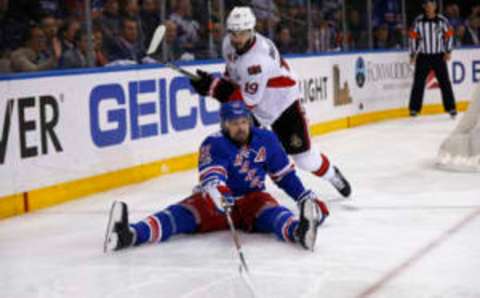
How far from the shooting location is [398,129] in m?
10.0

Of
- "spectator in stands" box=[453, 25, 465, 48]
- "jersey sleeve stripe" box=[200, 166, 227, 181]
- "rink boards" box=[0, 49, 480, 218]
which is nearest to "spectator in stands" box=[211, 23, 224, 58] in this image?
"rink boards" box=[0, 49, 480, 218]

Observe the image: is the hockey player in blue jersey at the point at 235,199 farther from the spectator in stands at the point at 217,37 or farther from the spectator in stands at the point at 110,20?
the spectator in stands at the point at 217,37

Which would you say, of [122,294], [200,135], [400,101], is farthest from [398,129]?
[122,294]

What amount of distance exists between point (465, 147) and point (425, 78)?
189 inches

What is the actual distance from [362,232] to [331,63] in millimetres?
5772

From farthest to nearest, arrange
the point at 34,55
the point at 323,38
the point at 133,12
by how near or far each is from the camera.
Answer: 1. the point at 323,38
2. the point at 133,12
3. the point at 34,55

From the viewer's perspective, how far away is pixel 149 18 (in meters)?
7.33

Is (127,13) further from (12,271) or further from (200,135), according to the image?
(12,271)

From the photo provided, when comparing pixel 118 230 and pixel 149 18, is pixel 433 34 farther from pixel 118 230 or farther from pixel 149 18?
pixel 118 230

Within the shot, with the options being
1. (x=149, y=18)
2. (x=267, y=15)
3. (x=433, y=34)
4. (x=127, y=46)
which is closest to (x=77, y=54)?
(x=127, y=46)

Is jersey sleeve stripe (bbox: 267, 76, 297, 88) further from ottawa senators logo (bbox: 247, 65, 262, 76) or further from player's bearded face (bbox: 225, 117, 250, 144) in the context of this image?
player's bearded face (bbox: 225, 117, 250, 144)

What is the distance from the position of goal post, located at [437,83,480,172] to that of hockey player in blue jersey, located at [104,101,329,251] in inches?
83.0

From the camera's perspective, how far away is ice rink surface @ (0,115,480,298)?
3.55 meters

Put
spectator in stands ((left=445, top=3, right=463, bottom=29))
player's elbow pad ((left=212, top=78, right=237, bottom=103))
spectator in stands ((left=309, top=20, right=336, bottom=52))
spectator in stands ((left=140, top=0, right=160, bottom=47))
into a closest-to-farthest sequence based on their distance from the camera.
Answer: player's elbow pad ((left=212, top=78, right=237, bottom=103))
spectator in stands ((left=140, top=0, right=160, bottom=47))
spectator in stands ((left=309, top=20, right=336, bottom=52))
spectator in stands ((left=445, top=3, right=463, bottom=29))
